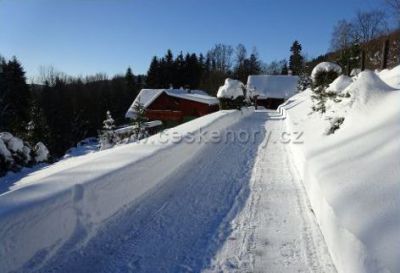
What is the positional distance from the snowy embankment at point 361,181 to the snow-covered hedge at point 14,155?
13026 mm

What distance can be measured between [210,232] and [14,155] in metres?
15.0

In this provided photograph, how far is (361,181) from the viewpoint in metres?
4.20

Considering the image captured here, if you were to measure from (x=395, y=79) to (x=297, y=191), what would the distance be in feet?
18.4

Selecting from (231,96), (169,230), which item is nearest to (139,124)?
(231,96)

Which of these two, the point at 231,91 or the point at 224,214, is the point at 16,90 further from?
the point at 224,214

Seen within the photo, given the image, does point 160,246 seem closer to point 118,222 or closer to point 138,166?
point 118,222

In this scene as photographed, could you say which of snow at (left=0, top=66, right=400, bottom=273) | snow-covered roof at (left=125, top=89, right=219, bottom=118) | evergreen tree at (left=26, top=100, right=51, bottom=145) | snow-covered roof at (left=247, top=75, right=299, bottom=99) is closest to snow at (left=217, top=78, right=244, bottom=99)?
snow-covered roof at (left=125, top=89, right=219, bottom=118)

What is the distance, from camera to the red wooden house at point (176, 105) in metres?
41.0

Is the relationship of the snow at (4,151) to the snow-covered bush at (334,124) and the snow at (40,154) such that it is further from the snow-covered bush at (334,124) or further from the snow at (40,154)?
the snow-covered bush at (334,124)

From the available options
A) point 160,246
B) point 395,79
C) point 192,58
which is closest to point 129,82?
point 192,58

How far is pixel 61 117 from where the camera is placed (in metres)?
54.8

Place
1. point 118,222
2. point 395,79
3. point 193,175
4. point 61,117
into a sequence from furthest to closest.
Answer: point 61,117 → point 395,79 → point 193,175 → point 118,222

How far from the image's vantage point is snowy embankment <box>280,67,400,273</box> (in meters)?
3.00

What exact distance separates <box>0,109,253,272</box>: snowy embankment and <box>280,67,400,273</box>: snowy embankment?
2.81 metres
